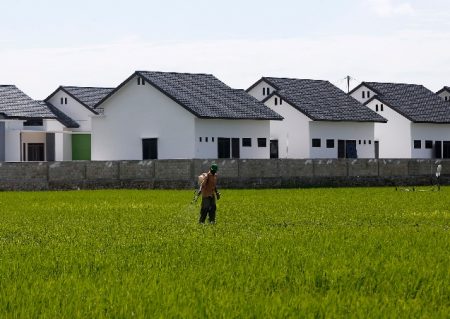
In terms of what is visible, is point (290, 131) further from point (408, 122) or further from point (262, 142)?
point (408, 122)

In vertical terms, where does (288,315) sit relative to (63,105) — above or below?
below

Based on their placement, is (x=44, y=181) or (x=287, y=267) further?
(x=44, y=181)

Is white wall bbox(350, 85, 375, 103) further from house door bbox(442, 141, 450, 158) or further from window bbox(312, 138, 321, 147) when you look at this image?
window bbox(312, 138, 321, 147)

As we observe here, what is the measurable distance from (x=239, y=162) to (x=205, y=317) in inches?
1363

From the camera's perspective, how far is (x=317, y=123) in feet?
183

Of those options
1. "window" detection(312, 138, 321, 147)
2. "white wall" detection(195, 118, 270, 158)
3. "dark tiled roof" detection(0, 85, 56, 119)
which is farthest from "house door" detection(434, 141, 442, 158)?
"dark tiled roof" detection(0, 85, 56, 119)

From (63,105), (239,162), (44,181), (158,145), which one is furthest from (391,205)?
(63,105)

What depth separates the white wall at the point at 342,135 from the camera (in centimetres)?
5566

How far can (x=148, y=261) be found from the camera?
13641mm

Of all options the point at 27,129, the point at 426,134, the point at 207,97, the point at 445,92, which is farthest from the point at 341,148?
the point at 27,129

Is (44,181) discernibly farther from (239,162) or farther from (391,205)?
(391,205)

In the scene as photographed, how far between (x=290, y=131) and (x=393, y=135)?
7633mm

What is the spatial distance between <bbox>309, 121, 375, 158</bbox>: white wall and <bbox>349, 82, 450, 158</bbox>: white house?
2663 mm

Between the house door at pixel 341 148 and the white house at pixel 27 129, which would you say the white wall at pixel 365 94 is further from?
the white house at pixel 27 129
